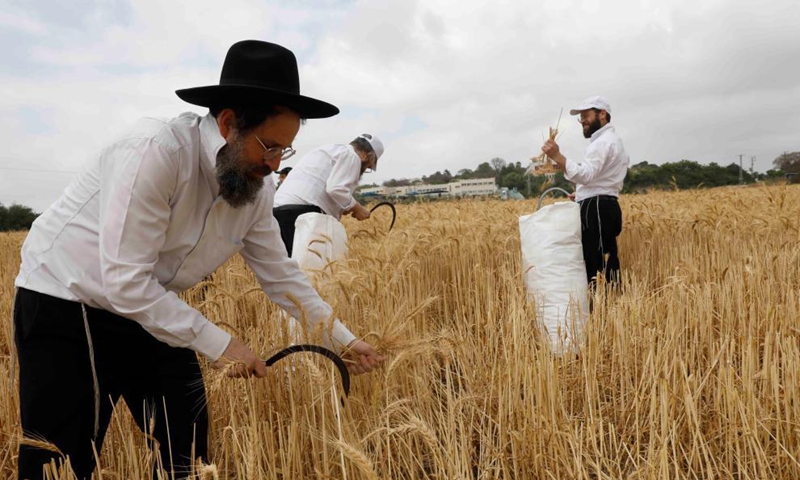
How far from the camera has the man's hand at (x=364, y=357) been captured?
1.70 m

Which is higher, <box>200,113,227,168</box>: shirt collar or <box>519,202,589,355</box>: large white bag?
<box>200,113,227,168</box>: shirt collar

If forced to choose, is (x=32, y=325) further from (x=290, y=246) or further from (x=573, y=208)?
(x=573, y=208)

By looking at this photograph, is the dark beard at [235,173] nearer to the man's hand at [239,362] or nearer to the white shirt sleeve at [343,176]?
the man's hand at [239,362]

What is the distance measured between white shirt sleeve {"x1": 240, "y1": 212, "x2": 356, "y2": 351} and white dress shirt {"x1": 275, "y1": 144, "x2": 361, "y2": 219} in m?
2.00

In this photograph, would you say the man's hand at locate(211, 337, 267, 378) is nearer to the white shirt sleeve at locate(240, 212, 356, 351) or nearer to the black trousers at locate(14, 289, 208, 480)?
the black trousers at locate(14, 289, 208, 480)

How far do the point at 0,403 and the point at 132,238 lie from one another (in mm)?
1272

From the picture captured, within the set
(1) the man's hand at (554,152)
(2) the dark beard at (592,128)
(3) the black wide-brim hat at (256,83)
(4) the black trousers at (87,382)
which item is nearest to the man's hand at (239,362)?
(4) the black trousers at (87,382)

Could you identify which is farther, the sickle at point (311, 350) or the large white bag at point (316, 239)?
the large white bag at point (316, 239)

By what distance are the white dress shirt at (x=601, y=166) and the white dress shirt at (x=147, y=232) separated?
117 inches

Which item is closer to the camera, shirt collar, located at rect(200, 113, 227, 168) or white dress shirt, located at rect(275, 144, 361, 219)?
shirt collar, located at rect(200, 113, 227, 168)

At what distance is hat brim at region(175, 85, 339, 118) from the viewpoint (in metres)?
1.42

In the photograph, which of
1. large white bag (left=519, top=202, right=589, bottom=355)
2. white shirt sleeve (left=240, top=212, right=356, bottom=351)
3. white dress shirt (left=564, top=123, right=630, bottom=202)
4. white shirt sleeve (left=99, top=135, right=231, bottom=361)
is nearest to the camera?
white shirt sleeve (left=99, top=135, right=231, bottom=361)

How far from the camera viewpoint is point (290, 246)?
384 cm

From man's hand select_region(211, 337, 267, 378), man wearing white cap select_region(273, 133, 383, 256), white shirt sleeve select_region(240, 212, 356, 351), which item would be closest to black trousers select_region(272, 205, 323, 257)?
man wearing white cap select_region(273, 133, 383, 256)
